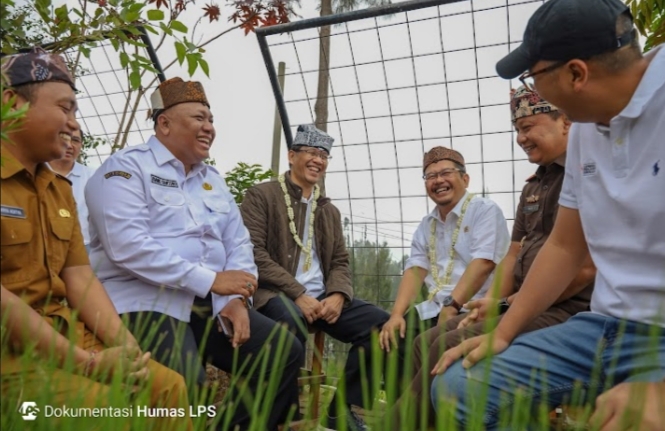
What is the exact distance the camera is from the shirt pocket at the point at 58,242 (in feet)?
6.33

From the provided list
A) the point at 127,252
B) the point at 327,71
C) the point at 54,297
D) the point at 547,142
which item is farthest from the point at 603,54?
the point at 327,71

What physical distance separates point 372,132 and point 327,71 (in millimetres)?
483

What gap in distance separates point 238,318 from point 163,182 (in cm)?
66

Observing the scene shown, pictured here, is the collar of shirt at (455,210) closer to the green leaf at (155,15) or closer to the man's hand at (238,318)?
the man's hand at (238,318)

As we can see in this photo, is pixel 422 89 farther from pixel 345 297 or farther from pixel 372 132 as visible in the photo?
pixel 345 297

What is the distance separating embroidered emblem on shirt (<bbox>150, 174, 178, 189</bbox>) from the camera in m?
2.88

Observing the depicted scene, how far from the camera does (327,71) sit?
427cm

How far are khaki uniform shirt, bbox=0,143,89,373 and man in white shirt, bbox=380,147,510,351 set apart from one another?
1720 millimetres

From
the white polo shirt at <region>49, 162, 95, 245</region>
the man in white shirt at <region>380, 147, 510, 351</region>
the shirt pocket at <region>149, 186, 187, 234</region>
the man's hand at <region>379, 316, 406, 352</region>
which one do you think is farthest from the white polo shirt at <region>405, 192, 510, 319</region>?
the white polo shirt at <region>49, 162, 95, 245</region>

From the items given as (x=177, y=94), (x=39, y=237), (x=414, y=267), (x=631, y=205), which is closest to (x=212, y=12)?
(x=177, y=94)

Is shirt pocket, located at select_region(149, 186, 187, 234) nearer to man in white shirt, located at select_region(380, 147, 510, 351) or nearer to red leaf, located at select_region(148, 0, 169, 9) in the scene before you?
man in white shirt, located at select_region(380, 147, 510, 351)

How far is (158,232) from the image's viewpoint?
9.24 feet

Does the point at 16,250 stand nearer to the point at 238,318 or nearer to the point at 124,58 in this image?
the point at 124,58

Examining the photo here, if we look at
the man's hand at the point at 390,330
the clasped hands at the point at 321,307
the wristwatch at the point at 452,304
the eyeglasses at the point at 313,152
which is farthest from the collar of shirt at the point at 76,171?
the wristwatch at the point at 452,304
